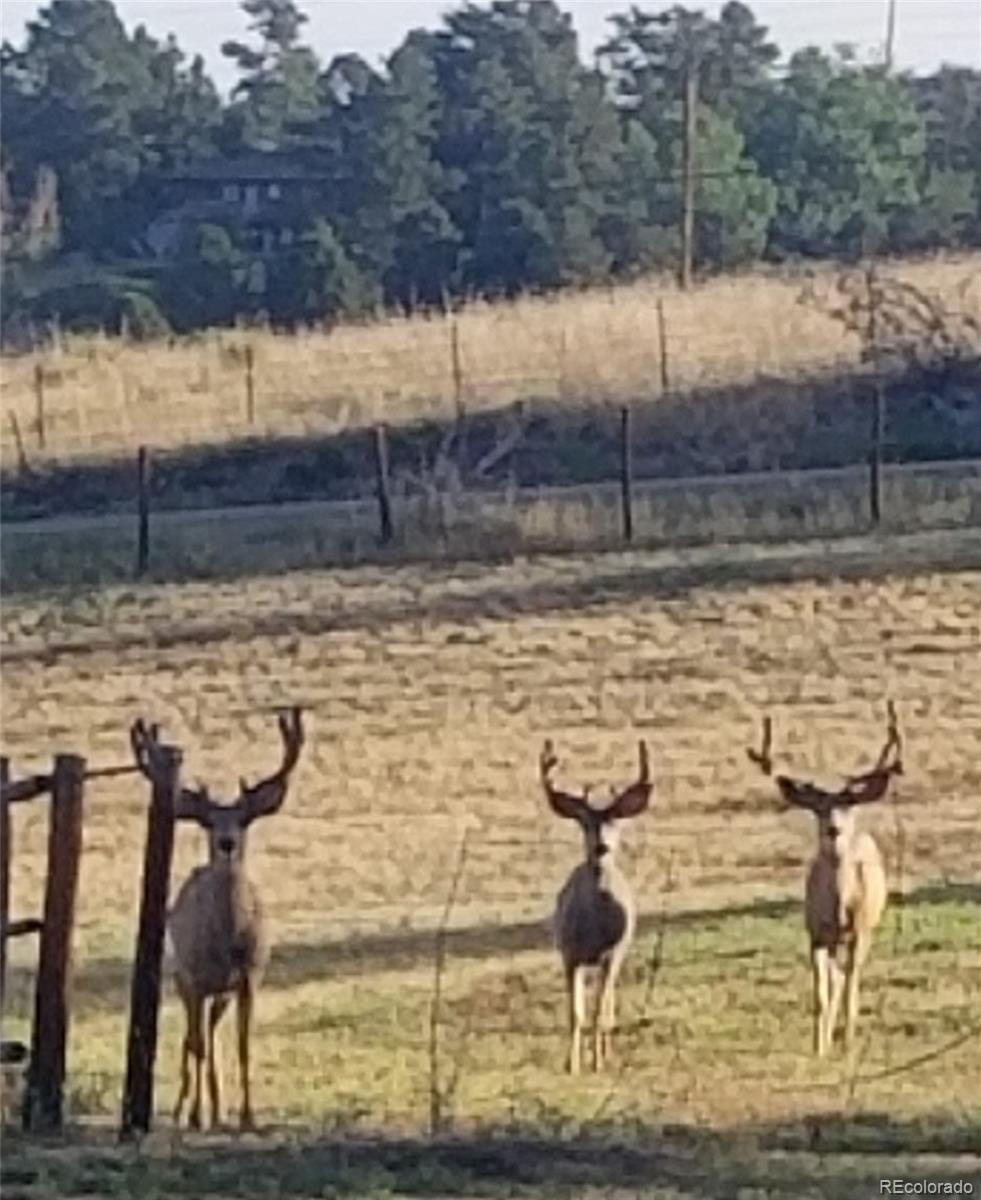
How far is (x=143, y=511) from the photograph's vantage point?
74.5 ft

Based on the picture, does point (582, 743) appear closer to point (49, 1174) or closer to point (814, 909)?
point (814, 909)

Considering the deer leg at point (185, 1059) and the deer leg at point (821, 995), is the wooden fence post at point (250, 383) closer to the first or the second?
the deer leg at point (821, 995)

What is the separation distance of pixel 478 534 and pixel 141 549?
6.39ft

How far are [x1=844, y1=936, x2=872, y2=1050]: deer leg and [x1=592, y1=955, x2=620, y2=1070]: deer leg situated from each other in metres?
0.73

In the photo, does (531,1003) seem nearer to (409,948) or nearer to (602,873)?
(602,873)

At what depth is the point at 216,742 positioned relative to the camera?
62.0 ft

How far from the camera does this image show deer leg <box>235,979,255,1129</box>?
10000 mm

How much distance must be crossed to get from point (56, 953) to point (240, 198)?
1820cm

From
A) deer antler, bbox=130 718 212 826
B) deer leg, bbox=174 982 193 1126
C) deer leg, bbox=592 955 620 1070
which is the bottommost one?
deer leg, bbox=592 955 620 1070

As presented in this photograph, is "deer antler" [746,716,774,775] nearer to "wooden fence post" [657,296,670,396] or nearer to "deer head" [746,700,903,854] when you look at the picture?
"deer head" [746,700,903,854]

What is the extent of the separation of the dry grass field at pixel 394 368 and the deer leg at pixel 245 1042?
1434 centimetres

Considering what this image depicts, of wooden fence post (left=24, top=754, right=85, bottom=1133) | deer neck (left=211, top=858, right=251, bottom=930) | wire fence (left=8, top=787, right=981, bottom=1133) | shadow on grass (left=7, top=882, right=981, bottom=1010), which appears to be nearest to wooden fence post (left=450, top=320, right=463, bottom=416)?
wire fence (left=8, top=787, right=981, bottom=1133)

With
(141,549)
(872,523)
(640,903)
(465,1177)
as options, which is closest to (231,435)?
(141,549)

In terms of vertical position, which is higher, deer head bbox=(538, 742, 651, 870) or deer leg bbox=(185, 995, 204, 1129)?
deer head bbox=(538, 742, 651, 870)
